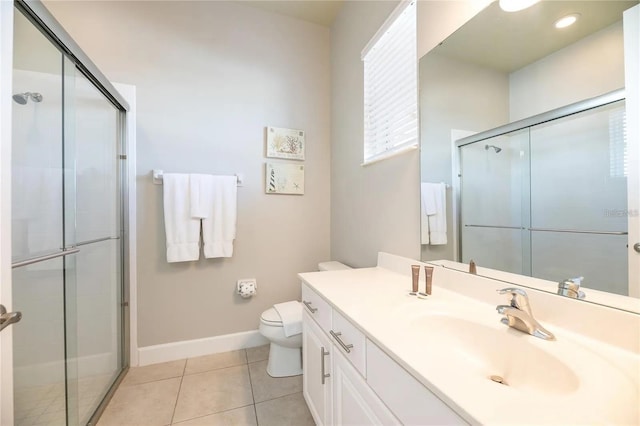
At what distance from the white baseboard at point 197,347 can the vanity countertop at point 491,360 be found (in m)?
1.34

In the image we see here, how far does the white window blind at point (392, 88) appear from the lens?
4.44 feet

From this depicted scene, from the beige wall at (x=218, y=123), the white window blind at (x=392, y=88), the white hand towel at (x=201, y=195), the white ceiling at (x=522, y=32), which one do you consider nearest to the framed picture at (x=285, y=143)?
the beige wall at (x=218, y=123)

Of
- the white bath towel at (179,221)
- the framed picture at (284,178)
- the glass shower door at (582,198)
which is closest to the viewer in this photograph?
the glass shower door at (582,198)

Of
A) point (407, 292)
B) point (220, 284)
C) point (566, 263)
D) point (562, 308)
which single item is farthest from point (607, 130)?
point (220, 284)

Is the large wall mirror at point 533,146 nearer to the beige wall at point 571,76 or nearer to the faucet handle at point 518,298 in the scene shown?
the beige wall at point 571,76

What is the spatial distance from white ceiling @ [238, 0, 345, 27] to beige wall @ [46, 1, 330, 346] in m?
0.06

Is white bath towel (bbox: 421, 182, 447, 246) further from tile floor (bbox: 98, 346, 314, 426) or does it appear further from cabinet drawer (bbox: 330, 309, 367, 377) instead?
tile floor (bbox: 98, 346, 314, 426)

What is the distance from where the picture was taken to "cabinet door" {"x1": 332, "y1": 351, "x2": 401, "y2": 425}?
70 centimetres

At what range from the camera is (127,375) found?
5.65 feet

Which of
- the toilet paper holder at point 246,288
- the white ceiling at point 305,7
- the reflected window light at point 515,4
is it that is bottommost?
the toilet paper holder at point 246,288

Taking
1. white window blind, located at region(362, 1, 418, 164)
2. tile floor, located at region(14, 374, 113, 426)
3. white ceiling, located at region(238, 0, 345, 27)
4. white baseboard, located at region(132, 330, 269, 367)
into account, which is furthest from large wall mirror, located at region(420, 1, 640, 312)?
tile floor, located at region(14, 374, 113, 426)

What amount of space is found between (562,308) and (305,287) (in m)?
0.99

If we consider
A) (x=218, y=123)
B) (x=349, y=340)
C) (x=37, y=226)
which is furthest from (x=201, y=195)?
(x=349, y=340)

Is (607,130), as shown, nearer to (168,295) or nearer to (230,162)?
(230,162)
